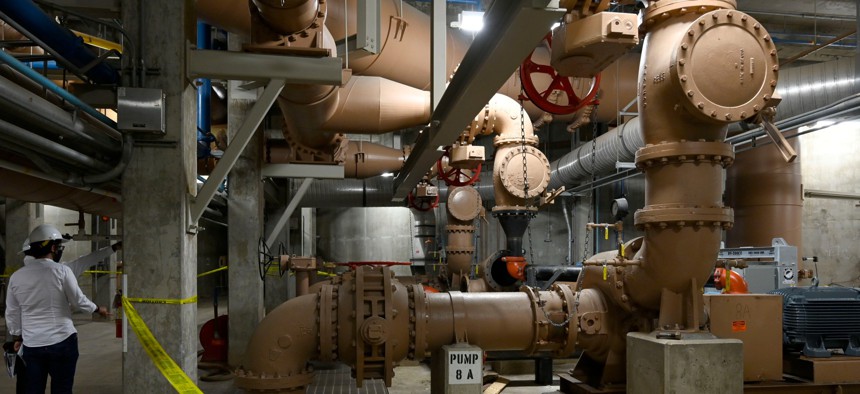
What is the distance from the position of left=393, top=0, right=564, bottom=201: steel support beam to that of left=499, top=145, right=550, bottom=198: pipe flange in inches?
95.3

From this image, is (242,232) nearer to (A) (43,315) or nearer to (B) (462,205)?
(A) (43,315)

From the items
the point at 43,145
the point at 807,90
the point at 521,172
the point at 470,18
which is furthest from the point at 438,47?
the point at 807,90

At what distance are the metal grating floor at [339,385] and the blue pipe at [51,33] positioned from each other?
137 inches

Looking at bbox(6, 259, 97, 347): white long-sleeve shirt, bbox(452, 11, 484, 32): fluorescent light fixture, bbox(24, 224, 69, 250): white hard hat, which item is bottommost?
bbox(6, 259, 97, 347): white long-sleeve shirt

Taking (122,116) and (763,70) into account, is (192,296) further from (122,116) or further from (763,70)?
(763,70)

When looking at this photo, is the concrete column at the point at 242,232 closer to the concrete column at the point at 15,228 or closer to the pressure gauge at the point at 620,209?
the pressure gauge at the point at 620,209

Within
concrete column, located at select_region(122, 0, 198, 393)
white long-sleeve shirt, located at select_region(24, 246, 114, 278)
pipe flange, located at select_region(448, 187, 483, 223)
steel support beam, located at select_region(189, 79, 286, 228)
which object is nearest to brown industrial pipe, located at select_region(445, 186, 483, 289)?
pipe flange, located at select_region(448, 187, 483, 223)

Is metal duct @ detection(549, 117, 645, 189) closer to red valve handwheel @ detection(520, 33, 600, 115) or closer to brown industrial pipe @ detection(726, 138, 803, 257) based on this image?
brown industrial pipe @ detection(726, 138, 803, 257)

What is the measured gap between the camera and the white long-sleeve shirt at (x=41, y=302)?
3906mm

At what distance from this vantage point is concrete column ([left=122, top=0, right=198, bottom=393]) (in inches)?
137

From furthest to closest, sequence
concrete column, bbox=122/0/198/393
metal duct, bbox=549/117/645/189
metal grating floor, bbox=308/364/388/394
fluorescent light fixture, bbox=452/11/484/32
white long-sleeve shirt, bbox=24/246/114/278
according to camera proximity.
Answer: metal duct, bbox=549/117/645/189, metal grating floor, bbox=308/364/388/394, fluorescent light fixture, bbox=452/11/484/32, white long-sleeve shirt, bbox=24/246/114/278, concrete column, bbox=122/0/198/393

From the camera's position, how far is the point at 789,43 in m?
9.68

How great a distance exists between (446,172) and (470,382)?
5.14m

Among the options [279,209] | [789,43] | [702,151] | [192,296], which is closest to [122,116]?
[192,296]
